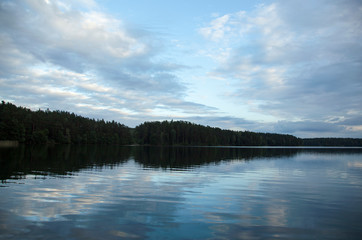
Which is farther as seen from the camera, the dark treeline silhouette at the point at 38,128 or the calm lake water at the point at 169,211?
the dark treeline silhouette at the point at 38,128

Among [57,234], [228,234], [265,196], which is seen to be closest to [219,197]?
[265,196]

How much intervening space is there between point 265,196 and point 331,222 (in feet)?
23.1

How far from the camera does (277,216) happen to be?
1507 cm

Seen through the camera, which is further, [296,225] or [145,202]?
[145,202]

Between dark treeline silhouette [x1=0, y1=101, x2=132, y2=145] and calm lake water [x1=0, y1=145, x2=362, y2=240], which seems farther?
dark treeline silhouette [x1=0, y1=101, x2=132, y2=145]

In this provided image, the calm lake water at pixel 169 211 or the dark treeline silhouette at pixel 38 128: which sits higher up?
the dark treeline silhouette at pixel 38 128

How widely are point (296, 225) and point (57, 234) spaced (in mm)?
11558

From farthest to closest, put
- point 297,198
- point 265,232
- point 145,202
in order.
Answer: point 297,198 < point 145,202 < point 265,232

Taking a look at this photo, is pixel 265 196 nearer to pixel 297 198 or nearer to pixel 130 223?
pixel 297 198

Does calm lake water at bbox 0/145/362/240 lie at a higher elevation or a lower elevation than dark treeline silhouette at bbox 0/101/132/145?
lower

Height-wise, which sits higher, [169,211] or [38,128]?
[38,128]

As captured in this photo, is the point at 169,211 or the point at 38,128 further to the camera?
the point at 38,128

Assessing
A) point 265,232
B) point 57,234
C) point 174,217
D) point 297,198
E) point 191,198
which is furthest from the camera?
point 297,198

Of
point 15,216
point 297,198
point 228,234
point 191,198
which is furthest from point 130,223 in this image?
point 297,198
